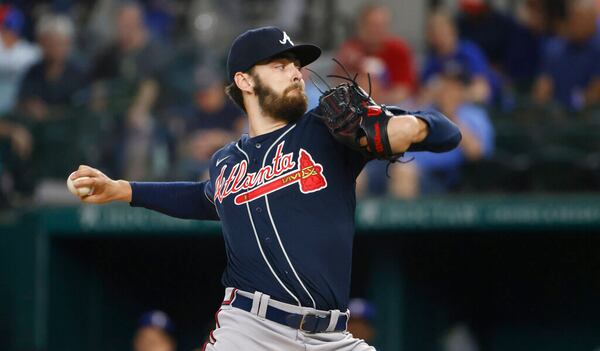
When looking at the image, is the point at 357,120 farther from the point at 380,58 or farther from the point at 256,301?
the point at 380,58

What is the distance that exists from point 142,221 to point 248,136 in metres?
3.60

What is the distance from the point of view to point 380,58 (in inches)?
311

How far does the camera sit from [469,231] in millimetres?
7008

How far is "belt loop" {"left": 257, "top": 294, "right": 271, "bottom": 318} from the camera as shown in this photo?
341 centimetres

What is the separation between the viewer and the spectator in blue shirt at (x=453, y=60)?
7492mm

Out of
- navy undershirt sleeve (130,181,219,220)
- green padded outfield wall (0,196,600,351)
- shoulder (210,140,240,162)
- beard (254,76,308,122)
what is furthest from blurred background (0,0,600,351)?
beard (254,76,308,122)

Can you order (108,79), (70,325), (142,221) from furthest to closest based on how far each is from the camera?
1. (108,79)
2. (70,325)
3. (142,221)

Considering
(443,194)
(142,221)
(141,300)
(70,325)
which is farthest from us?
(141,300)

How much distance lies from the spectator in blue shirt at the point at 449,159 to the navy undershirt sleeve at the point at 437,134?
3499 mm

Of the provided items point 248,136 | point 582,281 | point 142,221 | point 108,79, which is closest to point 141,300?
point 142,221

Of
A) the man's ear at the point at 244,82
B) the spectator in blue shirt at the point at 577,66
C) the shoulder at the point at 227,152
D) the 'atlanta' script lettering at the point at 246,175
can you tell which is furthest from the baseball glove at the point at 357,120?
the spectator in blue shirt at the point at 577,66

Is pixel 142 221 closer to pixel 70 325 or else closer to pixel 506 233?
pixel 70 325

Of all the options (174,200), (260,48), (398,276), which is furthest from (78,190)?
(398,276)

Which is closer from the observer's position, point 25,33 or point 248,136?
point 248,136
